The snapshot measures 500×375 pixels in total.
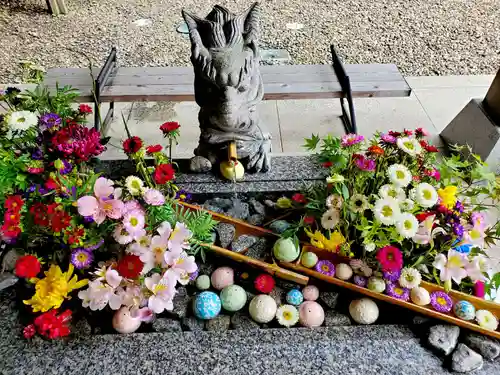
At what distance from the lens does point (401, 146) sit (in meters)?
1.54

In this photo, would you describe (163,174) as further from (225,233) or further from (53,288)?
(53,288)

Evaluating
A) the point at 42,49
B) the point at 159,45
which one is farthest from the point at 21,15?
the point at 159,45

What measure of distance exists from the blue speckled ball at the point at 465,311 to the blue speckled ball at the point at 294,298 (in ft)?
1.85

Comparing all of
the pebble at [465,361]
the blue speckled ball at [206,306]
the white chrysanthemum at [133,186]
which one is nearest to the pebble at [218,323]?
the blue speckled ball at [206,306]

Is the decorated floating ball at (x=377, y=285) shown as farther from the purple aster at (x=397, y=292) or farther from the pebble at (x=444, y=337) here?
the pebble at (x=444, y=337)

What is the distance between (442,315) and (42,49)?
4.44 meters

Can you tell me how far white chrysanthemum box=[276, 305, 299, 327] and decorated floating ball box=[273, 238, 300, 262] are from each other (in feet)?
0.60

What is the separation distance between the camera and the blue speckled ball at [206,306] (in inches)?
60.9

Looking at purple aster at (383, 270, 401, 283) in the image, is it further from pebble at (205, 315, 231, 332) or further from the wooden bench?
the wooden bench

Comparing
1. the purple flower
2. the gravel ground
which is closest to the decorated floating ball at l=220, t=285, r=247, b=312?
the purple flower

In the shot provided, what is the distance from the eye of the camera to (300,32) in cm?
457

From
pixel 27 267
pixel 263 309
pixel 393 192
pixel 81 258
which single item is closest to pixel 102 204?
pixel 81 258

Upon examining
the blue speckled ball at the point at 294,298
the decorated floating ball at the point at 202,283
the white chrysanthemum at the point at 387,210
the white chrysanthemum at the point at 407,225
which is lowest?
the decorated floating ball at the point at 202,283

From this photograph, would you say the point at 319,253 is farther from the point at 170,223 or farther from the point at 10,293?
the point at 10,293
